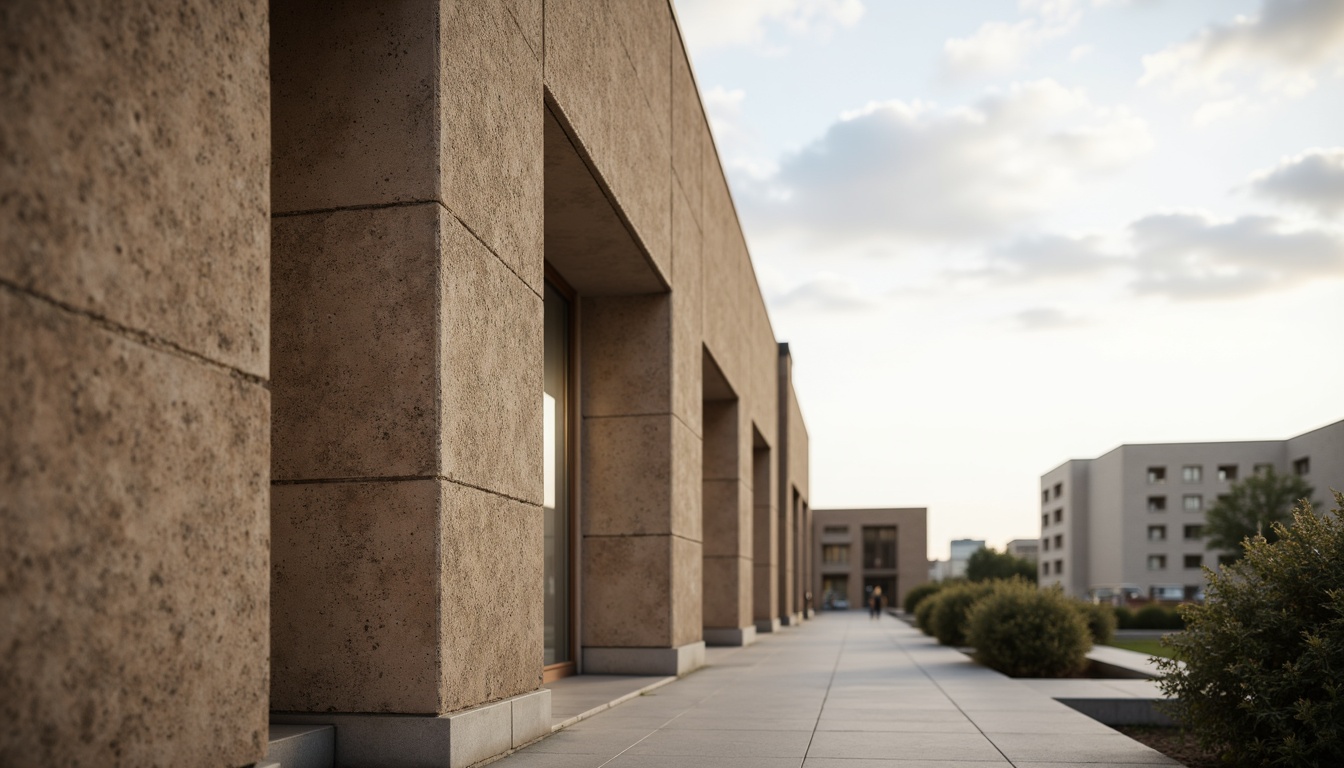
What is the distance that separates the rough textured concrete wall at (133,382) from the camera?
125 inches

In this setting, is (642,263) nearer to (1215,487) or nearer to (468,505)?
(468,505)

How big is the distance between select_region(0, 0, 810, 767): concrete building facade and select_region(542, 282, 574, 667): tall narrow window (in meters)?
0.07

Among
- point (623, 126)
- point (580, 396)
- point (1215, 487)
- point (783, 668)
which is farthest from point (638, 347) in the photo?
point (1215, 487)

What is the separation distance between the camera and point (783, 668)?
1689cm

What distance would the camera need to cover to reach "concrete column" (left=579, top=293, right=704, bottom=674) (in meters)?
14.5

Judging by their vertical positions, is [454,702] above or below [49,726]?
below

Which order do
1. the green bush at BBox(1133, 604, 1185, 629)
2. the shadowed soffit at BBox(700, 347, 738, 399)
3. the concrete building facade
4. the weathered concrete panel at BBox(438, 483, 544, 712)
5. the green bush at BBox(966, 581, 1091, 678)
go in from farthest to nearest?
the green bush at BBox(1133, 604, 1185, 629) → the shadowed soffit at BBox(700, 347, 738, 399) → the green bush at BBox(966, 581, 1091, 678) → the weathered concrete panel at BBox(438, 483, 544, 712) → the concrete building facade

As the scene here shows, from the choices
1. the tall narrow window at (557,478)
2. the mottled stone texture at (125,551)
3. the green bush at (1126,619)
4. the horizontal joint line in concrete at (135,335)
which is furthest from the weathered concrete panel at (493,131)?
the green bush at (1126,619)

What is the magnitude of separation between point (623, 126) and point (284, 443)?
21.5ft

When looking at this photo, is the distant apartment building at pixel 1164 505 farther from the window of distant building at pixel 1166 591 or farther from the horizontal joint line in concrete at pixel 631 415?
the horizontal joint line in concrete at pixel 631 415

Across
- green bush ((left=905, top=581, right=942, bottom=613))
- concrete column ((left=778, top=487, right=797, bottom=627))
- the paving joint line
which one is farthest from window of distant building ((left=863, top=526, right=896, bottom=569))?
the paving joint line

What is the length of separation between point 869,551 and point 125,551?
104616 millimetres

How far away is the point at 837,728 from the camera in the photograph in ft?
30.9

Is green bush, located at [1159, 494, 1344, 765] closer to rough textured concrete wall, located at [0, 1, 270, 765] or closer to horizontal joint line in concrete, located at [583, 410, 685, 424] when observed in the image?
rough textured concrete wall, located at [0, 1, 270, 765]
